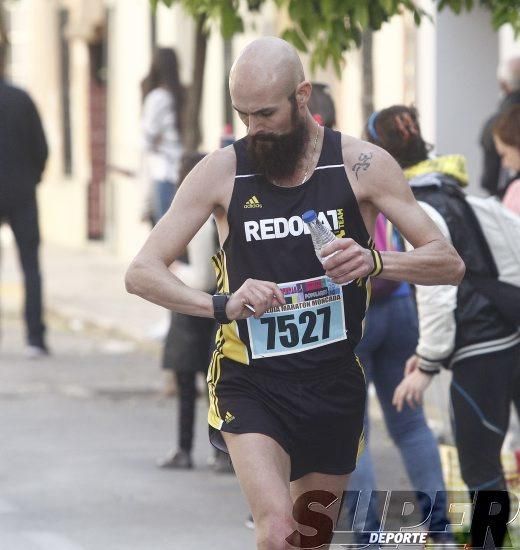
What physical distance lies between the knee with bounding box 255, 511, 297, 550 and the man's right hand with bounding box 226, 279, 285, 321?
0.55 meters

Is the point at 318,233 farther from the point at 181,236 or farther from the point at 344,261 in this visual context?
the point at 181,236

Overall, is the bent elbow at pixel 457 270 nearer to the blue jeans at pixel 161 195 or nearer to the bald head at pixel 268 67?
the bald head at pixel 268 67

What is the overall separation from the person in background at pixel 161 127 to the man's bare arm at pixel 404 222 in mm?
7401

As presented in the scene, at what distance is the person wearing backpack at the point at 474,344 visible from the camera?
19.4 ft

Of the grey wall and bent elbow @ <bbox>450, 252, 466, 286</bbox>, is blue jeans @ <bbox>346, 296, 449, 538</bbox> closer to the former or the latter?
bent elbow @ <bbox>450, 252, 466, 286</bbox>

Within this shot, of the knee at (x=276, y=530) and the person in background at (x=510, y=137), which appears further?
the person in background at (x=510, y=137)

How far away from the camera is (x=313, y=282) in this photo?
480cm

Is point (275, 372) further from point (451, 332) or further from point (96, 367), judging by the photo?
point (96, 367)

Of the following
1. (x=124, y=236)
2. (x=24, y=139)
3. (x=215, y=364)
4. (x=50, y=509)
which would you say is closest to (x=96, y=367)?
(x=24, y=139)

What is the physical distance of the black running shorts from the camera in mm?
4828

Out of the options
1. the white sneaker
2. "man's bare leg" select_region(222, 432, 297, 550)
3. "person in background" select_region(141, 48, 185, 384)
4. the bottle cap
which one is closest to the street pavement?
the white sneaker

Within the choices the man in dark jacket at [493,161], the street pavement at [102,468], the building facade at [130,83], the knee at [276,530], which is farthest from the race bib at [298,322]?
the building facade at [130,83]

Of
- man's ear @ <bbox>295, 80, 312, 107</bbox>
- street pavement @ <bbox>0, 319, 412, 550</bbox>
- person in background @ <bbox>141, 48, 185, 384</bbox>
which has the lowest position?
street pavement @ <bbox>0, 319, 412, 550</bbox>

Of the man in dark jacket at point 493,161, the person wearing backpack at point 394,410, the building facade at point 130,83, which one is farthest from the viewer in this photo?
the building facade at point 130,83
